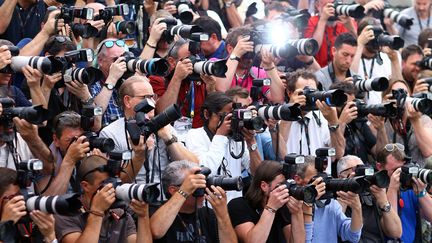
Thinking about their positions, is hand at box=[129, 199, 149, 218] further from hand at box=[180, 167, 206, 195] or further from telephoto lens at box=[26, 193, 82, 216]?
telephoto lens at box=[26, 193, 82, 216]

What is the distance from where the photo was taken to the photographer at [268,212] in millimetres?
8836

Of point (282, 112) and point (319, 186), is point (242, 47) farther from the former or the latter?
point (319, 186)

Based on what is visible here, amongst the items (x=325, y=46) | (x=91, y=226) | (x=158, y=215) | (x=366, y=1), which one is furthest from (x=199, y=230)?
(x=366, y=1)

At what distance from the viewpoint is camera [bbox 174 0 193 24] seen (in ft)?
36.7

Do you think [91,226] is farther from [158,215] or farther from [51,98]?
[51,98]

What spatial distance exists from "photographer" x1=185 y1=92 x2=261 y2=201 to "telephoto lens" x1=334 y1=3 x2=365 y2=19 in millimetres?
2867

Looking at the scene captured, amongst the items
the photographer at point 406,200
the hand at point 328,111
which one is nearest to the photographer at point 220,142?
the hand at point 328,111

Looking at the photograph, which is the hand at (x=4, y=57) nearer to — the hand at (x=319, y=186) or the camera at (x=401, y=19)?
the hand at (x=319, y=186)

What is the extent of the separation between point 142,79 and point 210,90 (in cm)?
99

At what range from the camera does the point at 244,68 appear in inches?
429

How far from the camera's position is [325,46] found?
1268cm

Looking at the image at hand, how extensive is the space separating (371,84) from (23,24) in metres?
3.12

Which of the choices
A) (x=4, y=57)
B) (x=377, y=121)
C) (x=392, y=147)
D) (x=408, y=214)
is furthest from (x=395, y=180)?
(x=4, y=57)

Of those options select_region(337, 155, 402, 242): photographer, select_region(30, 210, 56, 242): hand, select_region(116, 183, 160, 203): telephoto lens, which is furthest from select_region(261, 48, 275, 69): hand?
select_region(30, 210, 56, 242): hand
